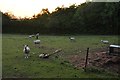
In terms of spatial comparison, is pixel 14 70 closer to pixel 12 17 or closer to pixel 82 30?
pixel 82 30

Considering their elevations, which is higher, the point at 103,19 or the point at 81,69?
the point at 103,19

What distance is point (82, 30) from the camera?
154ft

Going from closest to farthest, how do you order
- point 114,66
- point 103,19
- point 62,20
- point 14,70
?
point 14,70 → point 114,66 → point 103,19 → point 62,20

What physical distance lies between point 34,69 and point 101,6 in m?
28.6

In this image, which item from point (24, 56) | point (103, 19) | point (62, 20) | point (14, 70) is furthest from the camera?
point (62, 20)

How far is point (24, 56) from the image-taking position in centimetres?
1870

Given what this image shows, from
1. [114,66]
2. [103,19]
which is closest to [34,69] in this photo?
[114,66]

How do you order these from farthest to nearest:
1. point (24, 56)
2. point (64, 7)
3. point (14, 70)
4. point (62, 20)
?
1. point (64, 7)
2. point (62, 20)
3. point (24, 56)
4. point (14, 70)

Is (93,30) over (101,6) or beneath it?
beneath

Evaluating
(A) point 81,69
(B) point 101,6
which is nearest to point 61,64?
(A) point 81,69

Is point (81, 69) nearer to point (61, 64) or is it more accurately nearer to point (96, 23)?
point (61, 64)

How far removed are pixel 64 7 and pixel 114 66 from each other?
38.0 m

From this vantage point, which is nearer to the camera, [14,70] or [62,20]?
[14,70]

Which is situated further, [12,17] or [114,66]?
[12,17]
